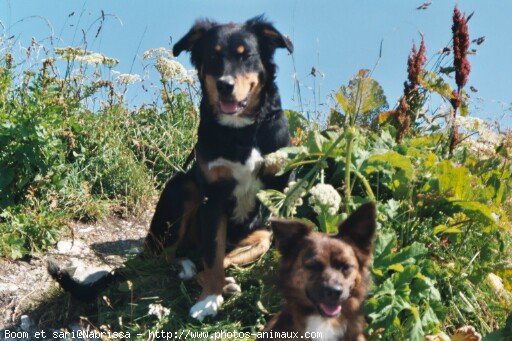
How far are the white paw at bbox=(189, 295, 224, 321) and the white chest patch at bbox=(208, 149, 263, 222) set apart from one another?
2.06ft

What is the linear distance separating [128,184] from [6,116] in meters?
1.38

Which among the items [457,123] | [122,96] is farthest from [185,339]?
[122,96]

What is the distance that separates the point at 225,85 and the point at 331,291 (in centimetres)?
175

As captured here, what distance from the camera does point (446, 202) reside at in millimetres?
4363

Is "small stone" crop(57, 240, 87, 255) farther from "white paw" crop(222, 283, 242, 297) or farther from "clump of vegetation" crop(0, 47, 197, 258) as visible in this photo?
"white paw" crop(222, 283, 242, 297)

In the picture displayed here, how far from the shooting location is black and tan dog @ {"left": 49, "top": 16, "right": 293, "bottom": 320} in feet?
15.0

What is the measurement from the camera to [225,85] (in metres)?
4.47

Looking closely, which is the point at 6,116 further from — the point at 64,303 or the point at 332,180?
the point at 332,180

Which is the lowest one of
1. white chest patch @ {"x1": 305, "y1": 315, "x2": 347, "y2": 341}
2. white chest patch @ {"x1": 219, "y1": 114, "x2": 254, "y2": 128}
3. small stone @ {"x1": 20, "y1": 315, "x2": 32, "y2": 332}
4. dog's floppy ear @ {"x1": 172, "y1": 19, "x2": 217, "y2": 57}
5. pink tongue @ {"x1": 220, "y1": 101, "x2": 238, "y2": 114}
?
small stone @ {"x1": 20, "y1": 315, "x2": 32, "y2": 332}

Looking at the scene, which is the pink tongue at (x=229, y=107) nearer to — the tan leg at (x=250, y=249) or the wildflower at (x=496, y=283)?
the tan leg at (x=250, y=249)

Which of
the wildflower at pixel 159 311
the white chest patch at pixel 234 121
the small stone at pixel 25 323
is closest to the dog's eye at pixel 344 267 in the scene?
the wildflower at pixel 159 311

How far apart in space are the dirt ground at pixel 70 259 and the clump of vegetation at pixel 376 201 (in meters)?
0.12

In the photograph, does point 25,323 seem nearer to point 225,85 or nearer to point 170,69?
point 225,85

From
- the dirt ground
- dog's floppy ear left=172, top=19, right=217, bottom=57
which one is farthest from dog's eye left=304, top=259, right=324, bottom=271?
the dirt ground
